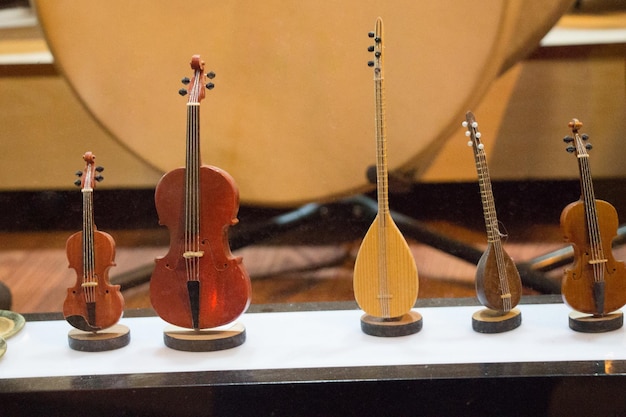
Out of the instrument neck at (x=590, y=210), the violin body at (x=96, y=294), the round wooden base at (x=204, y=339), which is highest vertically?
the instrument neck at (x=590, y=210)

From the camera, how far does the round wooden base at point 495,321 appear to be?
4.59ft

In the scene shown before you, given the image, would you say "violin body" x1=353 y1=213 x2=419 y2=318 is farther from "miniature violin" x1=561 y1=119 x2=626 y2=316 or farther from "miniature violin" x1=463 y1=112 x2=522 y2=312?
"miniature violin" x1=561 y1=119 x2=626 y2=316

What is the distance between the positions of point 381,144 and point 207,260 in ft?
A: 1.18

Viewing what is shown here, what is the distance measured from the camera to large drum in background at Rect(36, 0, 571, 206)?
1709 mm

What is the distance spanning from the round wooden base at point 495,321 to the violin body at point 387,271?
130 millimetres

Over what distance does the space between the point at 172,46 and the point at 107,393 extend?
0.82 meters

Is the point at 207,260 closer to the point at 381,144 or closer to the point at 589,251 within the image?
the point at 381,144

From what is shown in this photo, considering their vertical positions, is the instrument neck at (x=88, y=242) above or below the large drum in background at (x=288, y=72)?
below

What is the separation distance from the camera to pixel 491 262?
1.38 m

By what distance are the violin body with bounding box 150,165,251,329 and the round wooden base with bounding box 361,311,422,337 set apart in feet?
0.75

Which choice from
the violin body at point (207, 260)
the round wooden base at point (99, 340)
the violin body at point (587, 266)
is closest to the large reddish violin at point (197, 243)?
the violin body at point (207, 260)

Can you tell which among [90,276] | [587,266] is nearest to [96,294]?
[90,276]

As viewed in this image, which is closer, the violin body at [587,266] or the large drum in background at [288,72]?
the violin body at [587,266]

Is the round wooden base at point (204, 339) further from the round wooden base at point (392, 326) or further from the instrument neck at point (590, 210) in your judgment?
the instrument neck at point (590, 210)
